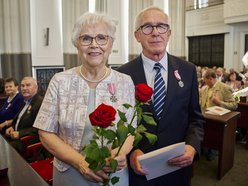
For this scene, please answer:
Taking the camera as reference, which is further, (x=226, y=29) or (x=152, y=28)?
(x=226, y=29)

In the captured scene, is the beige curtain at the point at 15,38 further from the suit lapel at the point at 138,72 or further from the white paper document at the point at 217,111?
the suit lapel at the point at 138,72

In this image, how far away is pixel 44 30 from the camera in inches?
241

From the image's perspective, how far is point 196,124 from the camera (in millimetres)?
1597

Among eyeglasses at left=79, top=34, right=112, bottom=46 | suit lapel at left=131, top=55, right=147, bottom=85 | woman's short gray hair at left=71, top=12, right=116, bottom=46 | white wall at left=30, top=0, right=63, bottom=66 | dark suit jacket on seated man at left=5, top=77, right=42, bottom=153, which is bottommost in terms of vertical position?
dark suit jacket on seated man at left=5, top=77, right=42, bottom=153

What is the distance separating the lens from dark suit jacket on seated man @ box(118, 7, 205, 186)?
1.48 meters

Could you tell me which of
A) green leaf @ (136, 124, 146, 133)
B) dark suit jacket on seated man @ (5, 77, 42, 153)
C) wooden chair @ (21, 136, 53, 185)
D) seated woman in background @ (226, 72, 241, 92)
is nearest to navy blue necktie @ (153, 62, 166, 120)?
green leaf @ (136, 124, 146, 133)

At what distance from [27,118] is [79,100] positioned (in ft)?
7.84

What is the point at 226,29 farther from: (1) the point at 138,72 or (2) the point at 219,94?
(1) the point at 138,72

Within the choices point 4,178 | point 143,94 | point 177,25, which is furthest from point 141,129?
point 177,25

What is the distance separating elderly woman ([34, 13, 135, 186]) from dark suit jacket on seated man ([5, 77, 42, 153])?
2148 mm

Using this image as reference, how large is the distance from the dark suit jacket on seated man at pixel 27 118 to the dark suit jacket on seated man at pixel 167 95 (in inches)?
81.7

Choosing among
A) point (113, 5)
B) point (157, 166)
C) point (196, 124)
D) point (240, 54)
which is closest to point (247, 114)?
point (196, 124)

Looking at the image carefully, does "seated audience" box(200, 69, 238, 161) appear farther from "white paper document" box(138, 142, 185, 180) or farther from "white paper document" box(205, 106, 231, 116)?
"white paper document" box(138, 142, 185, 180)

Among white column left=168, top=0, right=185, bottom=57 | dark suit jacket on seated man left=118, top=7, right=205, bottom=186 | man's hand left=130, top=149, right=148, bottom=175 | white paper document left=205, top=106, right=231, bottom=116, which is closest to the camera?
man's hand left=130, top=149, right=148, bottom=175
